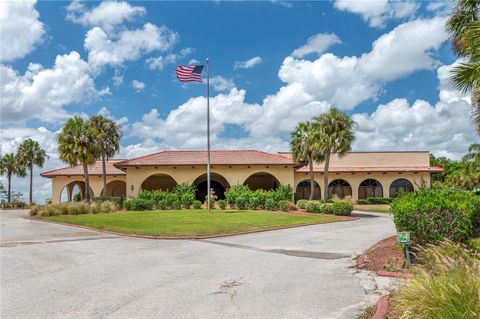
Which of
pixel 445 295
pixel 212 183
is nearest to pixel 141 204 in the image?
pixel 212 183

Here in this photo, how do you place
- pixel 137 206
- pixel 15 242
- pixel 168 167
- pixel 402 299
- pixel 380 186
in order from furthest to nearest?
pixel 380 186 → pixel 168 167 → pixel 137 206 → pixel 15 242 → pixel 402 299

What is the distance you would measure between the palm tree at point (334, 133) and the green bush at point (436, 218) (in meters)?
21.7

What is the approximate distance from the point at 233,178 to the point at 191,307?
32054mm

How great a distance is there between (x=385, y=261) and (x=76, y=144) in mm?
30445

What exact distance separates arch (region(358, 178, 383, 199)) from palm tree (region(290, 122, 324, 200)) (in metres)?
11.8

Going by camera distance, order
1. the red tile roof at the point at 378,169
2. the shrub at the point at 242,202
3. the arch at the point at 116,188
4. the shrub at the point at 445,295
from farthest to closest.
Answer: the arch at the point at 116,188
the red tile roof at the point at 378,169
the shrub at the point at 242,202
the shrub at the point at 445,295

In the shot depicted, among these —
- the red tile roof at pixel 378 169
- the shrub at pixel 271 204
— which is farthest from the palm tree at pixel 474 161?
the shrub at pixel 271 204

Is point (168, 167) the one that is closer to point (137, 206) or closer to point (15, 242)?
point (137, 206)

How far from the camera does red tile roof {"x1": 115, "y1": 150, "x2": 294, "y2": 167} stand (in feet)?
126

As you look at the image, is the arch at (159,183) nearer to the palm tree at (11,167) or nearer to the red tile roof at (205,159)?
the red tile roof at (205,159)

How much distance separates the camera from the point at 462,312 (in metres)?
4.71

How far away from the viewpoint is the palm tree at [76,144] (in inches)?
1399

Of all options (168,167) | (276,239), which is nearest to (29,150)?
(168,167)

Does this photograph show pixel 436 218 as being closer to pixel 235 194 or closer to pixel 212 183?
pixel 235 194
